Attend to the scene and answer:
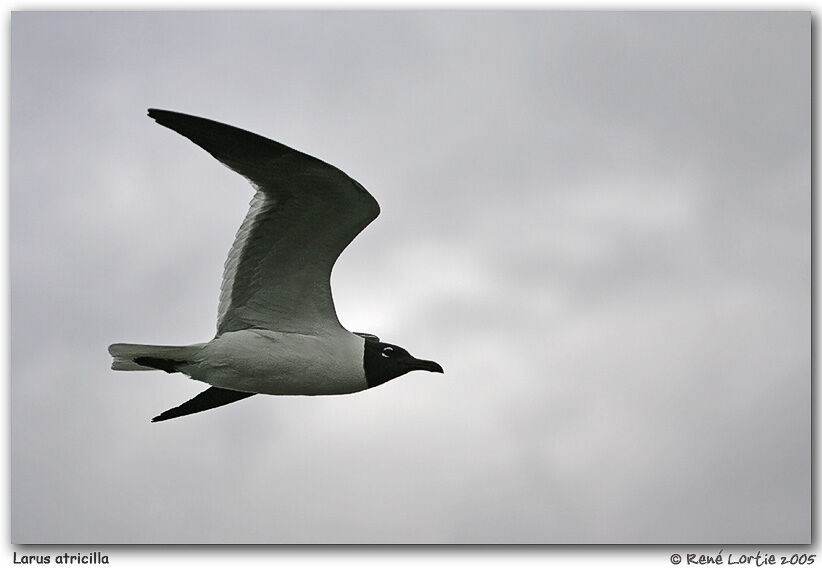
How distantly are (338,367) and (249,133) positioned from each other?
195 cm

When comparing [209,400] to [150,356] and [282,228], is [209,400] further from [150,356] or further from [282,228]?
[282,228]

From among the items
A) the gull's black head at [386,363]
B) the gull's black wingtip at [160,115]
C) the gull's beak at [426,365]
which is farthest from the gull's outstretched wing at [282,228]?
the gull's beak at [426,365]

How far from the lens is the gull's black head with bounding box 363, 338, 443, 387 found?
395 inches

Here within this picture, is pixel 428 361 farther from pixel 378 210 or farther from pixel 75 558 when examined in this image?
pixel 75 558

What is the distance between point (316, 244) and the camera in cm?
964

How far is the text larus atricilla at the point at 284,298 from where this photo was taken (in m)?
9.14

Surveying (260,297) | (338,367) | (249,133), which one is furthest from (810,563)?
(249,133)

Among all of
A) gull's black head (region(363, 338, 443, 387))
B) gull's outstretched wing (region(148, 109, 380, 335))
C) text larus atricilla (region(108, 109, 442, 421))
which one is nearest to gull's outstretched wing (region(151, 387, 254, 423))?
text larus atricilla (region(108, 109, 442, 421))

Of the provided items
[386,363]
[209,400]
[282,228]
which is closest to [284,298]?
[282,228]

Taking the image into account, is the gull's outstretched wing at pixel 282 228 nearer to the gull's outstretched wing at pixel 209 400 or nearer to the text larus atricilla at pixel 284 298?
the text larus atricilla at pixel 284 298

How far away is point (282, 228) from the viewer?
9.55 m

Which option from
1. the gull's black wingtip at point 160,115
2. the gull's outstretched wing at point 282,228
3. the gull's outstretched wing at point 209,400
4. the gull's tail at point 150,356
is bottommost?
the gull's outstretched wing at point 209,400

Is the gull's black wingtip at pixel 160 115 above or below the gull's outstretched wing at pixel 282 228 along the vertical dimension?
above

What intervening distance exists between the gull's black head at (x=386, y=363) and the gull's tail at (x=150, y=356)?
4.13 feet
